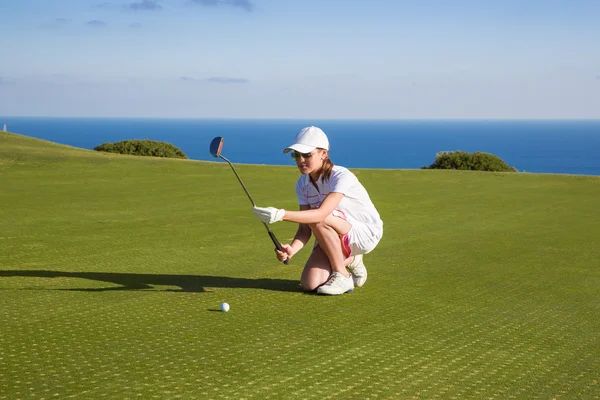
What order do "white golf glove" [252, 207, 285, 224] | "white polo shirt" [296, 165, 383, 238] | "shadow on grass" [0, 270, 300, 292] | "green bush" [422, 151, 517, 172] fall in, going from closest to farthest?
"white golf glove" [252, 207, 285, 224] < "white polo shirt" [296, 165, 383, 238] < "shadow on grass" [0, 270, 300, 292] < "green bush" [422, 151, 517, 172]

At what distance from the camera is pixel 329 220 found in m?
6.09

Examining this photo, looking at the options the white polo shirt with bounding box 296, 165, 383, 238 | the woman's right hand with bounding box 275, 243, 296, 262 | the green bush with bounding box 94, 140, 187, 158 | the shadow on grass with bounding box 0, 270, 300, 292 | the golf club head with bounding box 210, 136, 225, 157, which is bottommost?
the green bush with bounding box 94, 140, 187, 158

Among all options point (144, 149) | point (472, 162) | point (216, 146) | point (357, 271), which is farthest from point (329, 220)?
point (144, 149)

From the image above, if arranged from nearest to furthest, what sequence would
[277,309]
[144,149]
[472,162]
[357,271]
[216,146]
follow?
[277,309] < [216,146] < [357,271] < [472,162] < [144,149]

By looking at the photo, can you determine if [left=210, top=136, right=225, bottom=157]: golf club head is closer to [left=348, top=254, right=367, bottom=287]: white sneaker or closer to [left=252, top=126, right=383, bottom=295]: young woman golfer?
[left=252, top=126, right=383, bottom=295]: young woman golfer

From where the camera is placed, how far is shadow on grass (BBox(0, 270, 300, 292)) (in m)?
6.37

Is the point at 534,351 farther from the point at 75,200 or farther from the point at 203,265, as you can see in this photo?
the point at 75,200

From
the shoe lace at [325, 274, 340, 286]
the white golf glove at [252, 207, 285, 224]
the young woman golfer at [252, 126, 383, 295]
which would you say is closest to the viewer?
the white golf glove at [252, 207, 285, 224]

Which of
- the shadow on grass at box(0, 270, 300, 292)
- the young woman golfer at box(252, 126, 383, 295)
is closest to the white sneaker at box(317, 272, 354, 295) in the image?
the young woman golfer at box(252, 126, 383, 295)

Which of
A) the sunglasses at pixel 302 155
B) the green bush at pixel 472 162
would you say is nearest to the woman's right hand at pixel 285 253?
the sunglasses at pixel 302 155

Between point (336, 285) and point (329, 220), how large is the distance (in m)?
0.50

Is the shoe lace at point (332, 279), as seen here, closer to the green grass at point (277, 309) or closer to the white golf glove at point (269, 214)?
the green grass at point (277, 309)

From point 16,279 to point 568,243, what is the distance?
19.6ft

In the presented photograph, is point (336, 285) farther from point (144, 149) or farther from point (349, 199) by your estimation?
point (144, 149)
